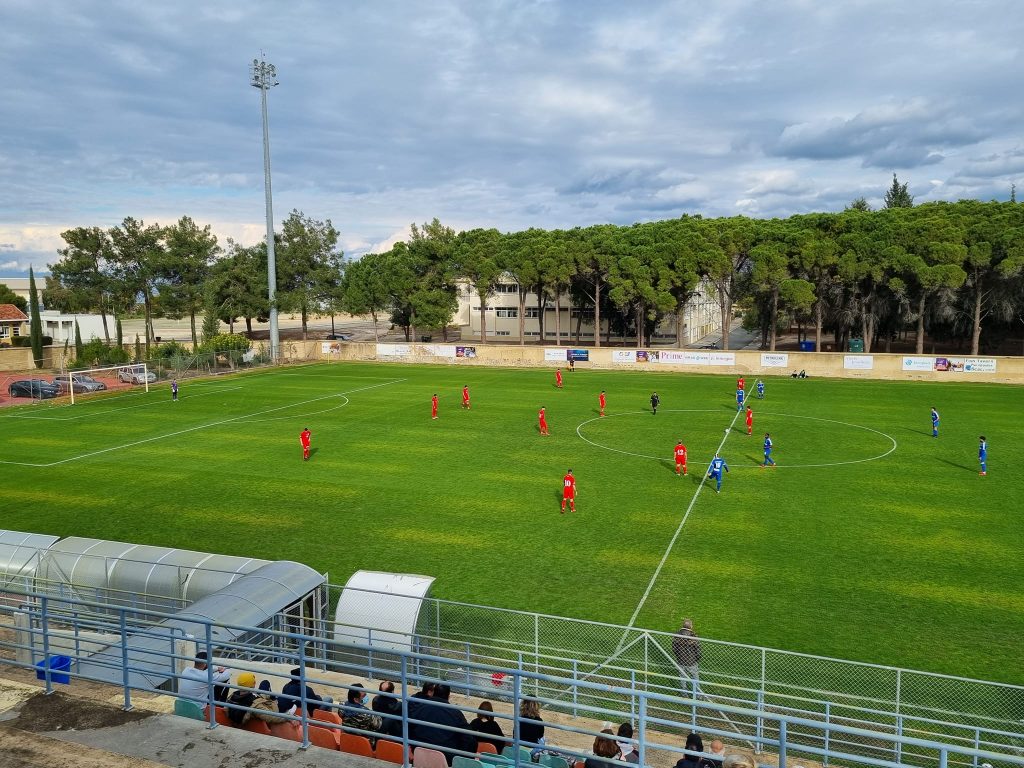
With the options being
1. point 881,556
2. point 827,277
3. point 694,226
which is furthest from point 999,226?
point 881,556

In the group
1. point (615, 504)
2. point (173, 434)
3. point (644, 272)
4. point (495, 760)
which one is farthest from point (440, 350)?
point (495, 760)

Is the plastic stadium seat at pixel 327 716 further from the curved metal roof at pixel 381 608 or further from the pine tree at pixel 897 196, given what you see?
the pine tree at pixel 897 196

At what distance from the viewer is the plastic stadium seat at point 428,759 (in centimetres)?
751

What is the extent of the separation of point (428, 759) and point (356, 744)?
177 centimetres

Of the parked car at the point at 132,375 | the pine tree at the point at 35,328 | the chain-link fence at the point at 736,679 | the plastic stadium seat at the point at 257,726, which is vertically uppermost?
the pine tree at the point at 35,328

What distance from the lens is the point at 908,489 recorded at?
1024 inches

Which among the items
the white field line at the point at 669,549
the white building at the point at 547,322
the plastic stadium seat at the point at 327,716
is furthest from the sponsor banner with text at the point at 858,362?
the plastic stadium seat at the point at 327,716

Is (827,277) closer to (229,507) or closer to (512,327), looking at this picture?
(512,327)

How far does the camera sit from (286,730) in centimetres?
903

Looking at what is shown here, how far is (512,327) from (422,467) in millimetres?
62228

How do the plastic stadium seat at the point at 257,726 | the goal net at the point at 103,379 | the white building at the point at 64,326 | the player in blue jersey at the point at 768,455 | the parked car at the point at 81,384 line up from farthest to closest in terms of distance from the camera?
the white building at the point at 64,326, the parked car at the point at 81,384, the goal net at the point at 103,379, the player in blue jersey at the point at 768,455, the plastic stadium seat at the point at 257,726

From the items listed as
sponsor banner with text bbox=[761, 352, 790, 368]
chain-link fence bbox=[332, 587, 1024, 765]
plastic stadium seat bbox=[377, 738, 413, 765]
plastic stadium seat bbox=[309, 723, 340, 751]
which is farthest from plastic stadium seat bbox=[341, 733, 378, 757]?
sponsor banner with text bbox=[761, 352, 790, 368]

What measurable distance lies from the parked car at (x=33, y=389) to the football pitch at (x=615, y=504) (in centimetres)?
454

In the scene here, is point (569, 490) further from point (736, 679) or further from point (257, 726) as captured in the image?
point (257, 726)
